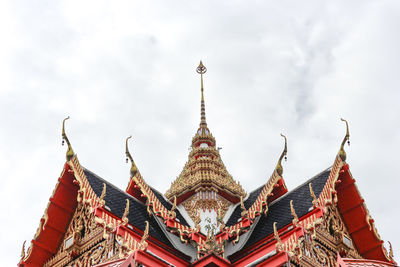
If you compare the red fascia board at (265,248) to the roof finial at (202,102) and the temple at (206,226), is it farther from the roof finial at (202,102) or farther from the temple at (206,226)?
the roof finial at (202,102)

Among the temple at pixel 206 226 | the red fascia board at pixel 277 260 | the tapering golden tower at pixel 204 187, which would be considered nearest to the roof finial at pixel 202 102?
the tapering golden tower at pixel 204 187

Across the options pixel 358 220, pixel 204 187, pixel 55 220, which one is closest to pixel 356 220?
pixel 358 220

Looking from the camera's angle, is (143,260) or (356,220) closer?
(143,260)

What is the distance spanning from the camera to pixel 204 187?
53.4ft

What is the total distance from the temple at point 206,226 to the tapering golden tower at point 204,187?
0.04 m

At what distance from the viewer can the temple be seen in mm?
12344

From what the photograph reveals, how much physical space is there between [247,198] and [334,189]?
12.4 feet

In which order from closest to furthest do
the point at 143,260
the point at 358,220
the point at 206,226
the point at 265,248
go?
the point at 143,260 < the point at 265,248 < the point at 206,226 < the point at 358,220

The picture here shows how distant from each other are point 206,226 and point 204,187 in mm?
2992

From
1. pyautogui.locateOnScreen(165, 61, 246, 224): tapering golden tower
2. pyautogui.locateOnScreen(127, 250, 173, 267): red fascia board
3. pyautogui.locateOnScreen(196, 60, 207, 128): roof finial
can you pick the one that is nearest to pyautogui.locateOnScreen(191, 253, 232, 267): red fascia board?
pyautogui.locateOnScreen(127, 250, 173, 267): red fascia board

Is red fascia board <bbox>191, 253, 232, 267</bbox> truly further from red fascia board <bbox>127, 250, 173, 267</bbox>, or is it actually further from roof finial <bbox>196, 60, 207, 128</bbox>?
roof finial <bbox>196, 60, 207, 128</bbox>

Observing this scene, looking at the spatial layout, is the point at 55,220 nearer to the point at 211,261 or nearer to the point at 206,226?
the point at 206,226

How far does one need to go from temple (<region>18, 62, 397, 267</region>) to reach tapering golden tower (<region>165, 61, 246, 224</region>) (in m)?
0.04

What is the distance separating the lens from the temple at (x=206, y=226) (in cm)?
1234
